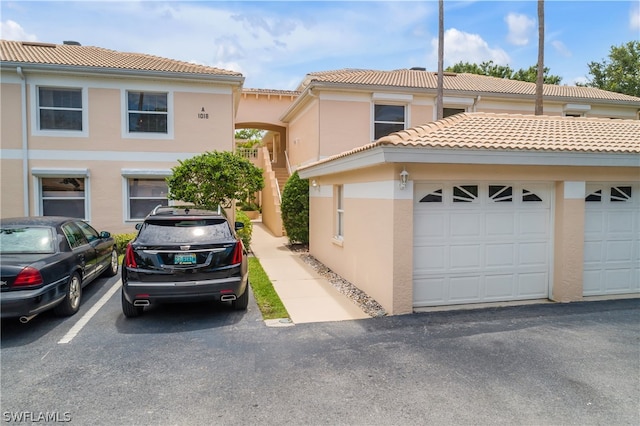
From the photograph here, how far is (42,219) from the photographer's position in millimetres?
7016

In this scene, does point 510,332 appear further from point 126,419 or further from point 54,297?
point 54,297

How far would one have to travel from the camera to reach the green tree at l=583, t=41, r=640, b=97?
29.2 meters

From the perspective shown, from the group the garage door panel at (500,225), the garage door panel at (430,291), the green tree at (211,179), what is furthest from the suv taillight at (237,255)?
the green tree at (211,179)

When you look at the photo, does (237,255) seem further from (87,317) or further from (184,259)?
(87,317)

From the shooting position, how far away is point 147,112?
1370 centimetres

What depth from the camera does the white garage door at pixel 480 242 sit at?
7023 millimetres

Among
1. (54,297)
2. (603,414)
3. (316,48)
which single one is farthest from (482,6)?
(54,297)

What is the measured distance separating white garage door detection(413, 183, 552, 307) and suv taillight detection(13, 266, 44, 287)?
18.9ft

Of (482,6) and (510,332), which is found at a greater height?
(482,6)

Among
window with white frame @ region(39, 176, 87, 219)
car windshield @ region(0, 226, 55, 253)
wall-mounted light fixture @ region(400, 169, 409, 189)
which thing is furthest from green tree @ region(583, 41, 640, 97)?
car windshield @ region(0, 226, 55, 253)

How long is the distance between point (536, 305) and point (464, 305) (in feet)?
4.33

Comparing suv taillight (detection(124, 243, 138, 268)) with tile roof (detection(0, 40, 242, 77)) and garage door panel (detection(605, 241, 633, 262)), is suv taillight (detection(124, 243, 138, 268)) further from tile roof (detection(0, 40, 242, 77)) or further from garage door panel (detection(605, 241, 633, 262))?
tile roof (detection(0, 40, 242, 77))

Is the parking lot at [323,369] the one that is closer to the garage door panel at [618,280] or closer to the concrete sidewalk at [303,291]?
the concrete sidewalk at [303,291]

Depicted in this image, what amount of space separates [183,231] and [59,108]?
33.2 feet
